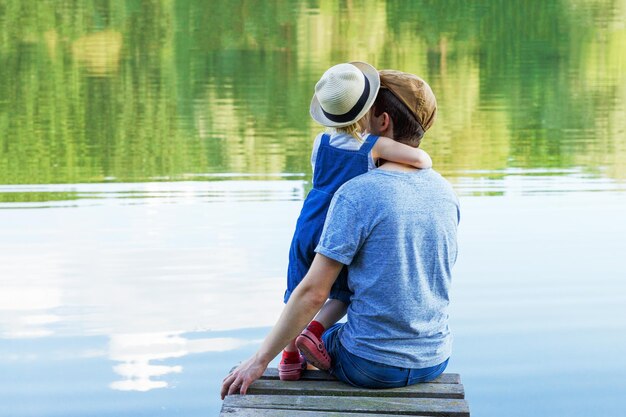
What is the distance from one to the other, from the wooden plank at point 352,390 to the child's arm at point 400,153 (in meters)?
0.58

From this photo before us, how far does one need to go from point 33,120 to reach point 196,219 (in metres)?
6.87

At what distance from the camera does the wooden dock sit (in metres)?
2.79

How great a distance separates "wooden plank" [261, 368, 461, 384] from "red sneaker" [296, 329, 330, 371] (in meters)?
0.07

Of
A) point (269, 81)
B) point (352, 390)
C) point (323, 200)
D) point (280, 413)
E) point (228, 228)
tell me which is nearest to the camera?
point (280, 413)

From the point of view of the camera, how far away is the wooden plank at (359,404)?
2797 millimetres

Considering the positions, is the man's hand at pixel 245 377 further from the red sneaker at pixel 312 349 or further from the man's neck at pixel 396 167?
the man's neck at pixel 396 167

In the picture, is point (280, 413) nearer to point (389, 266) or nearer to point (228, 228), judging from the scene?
point (389, 266)

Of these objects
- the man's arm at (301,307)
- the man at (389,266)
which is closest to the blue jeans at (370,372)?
the man at (389,266)

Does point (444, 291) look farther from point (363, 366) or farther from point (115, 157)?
point (115, 157)

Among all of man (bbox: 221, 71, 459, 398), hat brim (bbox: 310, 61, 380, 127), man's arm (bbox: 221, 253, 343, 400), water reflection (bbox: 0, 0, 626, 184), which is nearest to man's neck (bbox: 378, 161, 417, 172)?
man (bbox: 221, 71, 459, 398)

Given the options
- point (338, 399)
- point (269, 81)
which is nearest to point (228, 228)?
point (338, 399)

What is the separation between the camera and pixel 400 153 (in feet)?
9.59

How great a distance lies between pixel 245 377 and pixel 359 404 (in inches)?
12.4

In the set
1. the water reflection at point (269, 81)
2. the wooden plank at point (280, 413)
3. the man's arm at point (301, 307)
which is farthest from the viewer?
the water reflection at point (269, 81)
